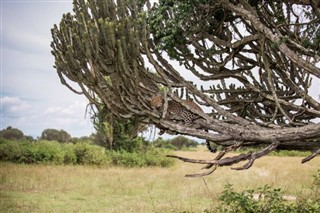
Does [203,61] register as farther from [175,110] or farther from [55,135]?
[55,135]

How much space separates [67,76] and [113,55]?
1062 millimetres

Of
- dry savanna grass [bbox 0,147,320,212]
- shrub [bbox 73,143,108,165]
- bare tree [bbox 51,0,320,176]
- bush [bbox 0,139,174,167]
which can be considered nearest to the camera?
bare tree [bbox 51,0,320,176]

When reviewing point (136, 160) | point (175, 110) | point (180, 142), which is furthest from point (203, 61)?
point (180, 142)

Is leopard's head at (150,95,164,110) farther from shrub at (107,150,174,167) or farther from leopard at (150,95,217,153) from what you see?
shrub at (107,150,174,167)

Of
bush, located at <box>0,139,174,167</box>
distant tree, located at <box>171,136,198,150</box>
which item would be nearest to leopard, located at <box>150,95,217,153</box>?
bush, located at <box>0,139,174,167</box>

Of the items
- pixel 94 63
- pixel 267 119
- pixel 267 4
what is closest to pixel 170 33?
pixel 94 63

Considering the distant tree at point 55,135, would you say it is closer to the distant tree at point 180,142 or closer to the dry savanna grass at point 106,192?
the distant tree at point 180,142

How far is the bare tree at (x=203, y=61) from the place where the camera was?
6.23 metres

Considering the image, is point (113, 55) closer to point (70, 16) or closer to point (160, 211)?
point (70, 16)

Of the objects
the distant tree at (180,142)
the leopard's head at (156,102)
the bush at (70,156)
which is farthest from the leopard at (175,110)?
the distant tree at (180,142)

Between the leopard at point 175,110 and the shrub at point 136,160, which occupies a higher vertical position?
the leopard at point 175,110

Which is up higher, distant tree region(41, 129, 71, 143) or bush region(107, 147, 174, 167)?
distant tree region(41, 129, 71, 143)

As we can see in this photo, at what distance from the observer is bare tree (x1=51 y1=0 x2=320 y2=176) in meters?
6.23

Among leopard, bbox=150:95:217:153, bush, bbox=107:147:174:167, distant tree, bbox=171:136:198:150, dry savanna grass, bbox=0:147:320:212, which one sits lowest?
dry savanna grass, bbox=0:147:320:212
